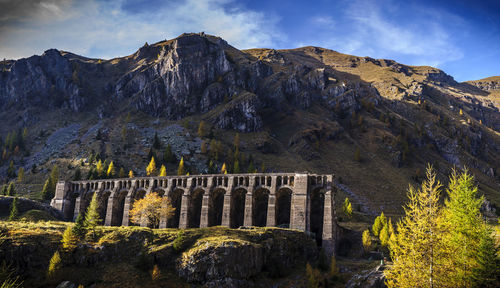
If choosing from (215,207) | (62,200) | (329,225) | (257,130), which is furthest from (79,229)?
(257,130)

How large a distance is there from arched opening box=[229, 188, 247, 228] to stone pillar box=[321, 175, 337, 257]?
2033 cm

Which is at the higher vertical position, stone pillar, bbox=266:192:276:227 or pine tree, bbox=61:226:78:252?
stone pillar, bbox=266:192:276:227

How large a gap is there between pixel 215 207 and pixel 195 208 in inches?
197

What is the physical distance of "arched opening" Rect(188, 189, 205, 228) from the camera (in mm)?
78131

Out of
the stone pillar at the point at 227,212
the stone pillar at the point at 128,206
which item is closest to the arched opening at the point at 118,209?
the stone pillar at the point at 128,206

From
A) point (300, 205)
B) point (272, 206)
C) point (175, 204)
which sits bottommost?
point (175, 204)

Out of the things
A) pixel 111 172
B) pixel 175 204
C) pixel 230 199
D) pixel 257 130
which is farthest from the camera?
pixel 257 130

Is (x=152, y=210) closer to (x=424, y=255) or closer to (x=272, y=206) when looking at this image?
(x=272, y=206)

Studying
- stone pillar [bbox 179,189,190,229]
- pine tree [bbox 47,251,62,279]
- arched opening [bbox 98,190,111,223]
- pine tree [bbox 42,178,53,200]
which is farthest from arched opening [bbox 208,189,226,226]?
pine tree [bbox 42,178,53,200]

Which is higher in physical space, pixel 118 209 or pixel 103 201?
pixel 103 201

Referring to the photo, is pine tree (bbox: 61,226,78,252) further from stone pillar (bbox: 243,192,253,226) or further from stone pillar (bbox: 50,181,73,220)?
stone pillar (bbox: 50,181,73,220)

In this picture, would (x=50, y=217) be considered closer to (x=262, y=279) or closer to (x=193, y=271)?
(x=193, y=271)

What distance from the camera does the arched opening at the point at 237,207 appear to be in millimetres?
75125

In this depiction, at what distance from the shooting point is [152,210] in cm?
7788
